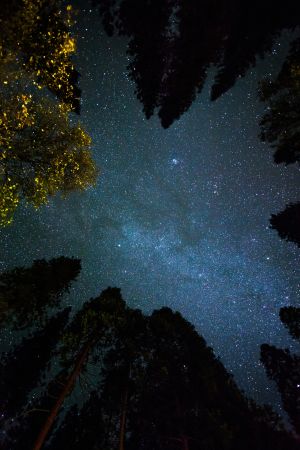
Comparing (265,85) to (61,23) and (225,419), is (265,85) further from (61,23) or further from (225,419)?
(225,419)

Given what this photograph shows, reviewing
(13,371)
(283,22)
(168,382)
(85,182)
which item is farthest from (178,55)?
(13,371)

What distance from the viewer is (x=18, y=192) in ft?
43.9

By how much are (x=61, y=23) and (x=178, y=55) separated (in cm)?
480

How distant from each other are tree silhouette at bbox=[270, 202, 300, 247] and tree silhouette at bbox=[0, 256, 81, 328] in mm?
14679

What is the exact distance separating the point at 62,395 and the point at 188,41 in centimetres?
1763

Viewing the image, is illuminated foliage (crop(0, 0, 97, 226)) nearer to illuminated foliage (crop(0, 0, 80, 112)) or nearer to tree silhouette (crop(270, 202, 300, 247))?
illuminated foliage (crop(0, 0, 80, 112))

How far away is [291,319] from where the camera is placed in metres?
14.7

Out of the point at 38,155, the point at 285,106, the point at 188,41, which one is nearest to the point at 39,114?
the point at 38,155

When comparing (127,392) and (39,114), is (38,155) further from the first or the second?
(127,392)

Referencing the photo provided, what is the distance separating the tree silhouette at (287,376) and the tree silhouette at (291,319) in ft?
12.9

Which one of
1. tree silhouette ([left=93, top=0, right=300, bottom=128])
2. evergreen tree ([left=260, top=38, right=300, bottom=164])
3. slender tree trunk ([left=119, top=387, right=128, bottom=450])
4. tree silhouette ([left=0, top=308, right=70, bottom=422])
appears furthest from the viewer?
tree silhouette ([left=0, top=308, right=70, bottom=422])

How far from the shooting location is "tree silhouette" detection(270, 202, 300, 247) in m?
14.9

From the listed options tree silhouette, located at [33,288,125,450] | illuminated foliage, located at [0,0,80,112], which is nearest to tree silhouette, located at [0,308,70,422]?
tree silhouette, located at [33,288,125,450]

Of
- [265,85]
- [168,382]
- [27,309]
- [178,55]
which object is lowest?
[178,55]
